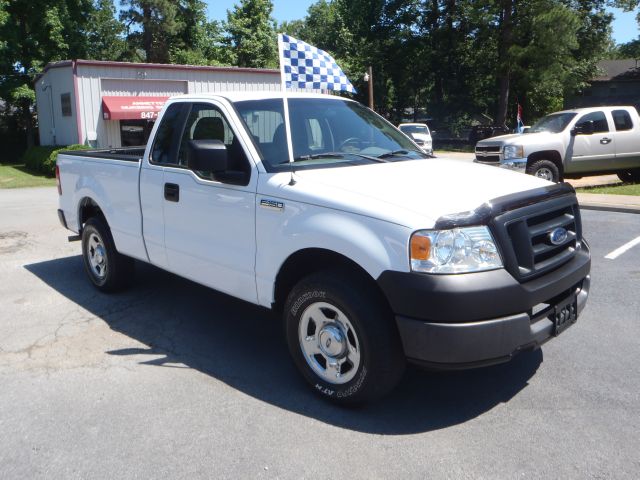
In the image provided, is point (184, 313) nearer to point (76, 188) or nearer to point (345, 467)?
point (76, 188)

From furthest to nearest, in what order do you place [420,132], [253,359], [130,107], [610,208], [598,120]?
[420,132] < [130,107] < [598,120] < [610,208] < [253,359]

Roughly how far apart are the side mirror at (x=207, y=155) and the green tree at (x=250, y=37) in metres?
40.0

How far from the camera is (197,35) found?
140 ft

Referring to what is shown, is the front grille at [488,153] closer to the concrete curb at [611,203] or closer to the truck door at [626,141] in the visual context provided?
the concrete curb at [611,203]

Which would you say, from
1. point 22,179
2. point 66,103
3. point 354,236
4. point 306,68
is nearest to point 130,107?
point 66,103

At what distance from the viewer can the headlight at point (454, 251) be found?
3213 millimetres

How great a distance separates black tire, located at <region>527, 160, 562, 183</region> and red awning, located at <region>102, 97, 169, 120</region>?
48.0ft

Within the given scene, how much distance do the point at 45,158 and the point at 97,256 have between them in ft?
58.9

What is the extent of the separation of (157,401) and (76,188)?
3.37m

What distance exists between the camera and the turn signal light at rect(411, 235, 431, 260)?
3209 millimetres

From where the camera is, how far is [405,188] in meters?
3.63

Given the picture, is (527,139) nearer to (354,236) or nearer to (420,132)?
(354,236)

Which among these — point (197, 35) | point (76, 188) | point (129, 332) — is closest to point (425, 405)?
point (129, 332)

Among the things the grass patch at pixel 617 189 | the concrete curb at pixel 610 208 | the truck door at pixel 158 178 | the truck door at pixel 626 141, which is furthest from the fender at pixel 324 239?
the truck door at pixel 626 141
